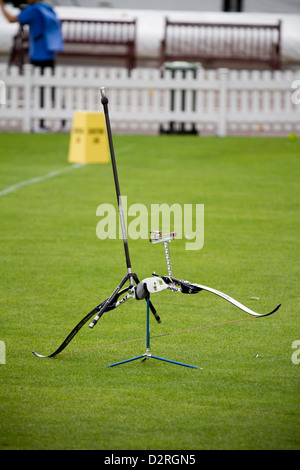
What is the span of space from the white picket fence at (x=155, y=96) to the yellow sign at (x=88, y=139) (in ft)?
13.1

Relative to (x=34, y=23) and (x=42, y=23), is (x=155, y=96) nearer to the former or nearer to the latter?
(x=42, y=23)

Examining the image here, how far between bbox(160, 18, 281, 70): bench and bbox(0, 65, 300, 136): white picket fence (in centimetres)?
443

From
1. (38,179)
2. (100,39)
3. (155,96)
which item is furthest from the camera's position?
(100,39)

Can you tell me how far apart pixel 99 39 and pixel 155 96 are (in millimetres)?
5447

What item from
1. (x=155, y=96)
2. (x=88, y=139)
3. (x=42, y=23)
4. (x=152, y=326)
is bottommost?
(x=152, y=326)

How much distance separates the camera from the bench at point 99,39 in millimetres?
22547

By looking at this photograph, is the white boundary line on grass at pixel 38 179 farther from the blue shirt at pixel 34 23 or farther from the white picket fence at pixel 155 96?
the blue shirt at pixel 34 23

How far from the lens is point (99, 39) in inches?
903

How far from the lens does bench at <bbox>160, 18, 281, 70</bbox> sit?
74.8 feet

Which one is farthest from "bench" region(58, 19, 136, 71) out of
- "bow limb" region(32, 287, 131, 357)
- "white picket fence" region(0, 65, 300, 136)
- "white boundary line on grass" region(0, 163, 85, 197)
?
"bow limb" region(32, 287, 131, 357)

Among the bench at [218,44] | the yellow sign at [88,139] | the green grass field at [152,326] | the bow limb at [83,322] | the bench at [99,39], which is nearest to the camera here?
the green grass field at [152,326]

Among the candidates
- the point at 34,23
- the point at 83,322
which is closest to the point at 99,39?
the point at 34,23

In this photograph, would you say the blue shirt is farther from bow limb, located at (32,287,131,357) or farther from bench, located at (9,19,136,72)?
bow limb, located at (32,287,131,357)

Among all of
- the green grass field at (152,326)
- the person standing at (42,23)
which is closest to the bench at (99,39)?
the person standing at (42,23)
